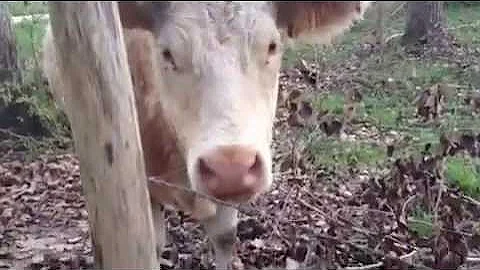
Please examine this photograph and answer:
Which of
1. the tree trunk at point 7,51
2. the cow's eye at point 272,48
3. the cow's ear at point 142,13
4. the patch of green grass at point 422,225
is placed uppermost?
the tree trunk at point 7,51

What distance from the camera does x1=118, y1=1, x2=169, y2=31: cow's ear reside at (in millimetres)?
2922

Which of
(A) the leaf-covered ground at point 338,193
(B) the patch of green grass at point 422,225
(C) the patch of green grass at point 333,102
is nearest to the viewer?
(A) the leaf-covered ground at point 338,193

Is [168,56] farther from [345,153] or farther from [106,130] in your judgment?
[345,153]

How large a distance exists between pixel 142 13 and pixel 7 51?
640 centimetres

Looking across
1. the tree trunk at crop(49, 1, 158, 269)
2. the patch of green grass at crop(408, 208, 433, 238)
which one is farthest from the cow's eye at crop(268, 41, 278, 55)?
the patch of green grass at crop(408, 208, 433, 238)

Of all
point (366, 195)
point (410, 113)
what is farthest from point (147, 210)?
point (410, 113)

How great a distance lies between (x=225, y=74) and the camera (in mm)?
3623

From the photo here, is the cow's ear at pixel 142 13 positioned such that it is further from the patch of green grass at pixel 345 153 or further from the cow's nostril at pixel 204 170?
the patch of green grass at pixel 345 153

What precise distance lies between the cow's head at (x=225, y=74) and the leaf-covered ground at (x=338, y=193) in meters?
0.50

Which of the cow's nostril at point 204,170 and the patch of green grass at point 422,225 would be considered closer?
the cow's nostril at point 204,170

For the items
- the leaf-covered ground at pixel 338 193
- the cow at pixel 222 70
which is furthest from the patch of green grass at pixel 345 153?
the cow at pixel 222 70

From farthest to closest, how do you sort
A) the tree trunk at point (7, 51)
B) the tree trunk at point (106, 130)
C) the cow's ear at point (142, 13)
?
1. the tree trunk at point (7, 51)
2. the cow's ear at point (142, 13)
3. the tree trunk at point (106, 130)

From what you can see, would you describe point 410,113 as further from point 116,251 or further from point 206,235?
point 116,251

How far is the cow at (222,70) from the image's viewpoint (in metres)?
3.32
